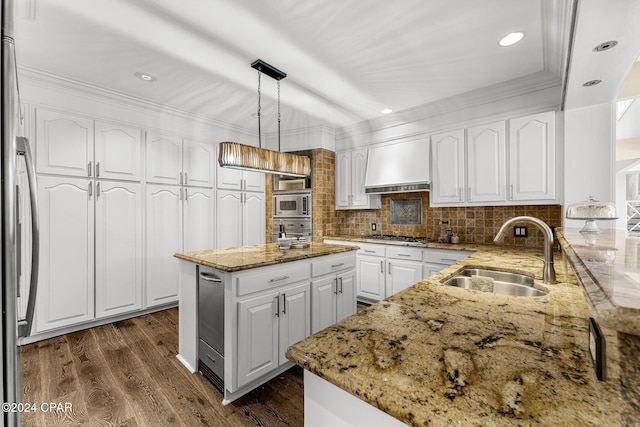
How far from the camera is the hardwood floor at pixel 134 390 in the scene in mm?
1691

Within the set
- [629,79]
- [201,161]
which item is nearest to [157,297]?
[201,161]

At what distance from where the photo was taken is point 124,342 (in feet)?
8.63

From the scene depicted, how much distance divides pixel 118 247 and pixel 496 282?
353 cm

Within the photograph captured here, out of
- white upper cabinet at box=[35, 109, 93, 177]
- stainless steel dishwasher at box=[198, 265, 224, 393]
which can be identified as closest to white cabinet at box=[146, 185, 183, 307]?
white upper cabinet at box=[35, 109, 93, 177]

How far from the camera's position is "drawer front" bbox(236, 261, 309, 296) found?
186 centimetres

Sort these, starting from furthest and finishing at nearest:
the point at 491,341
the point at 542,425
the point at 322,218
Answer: the point at 322,218, the point at 491,341, the point at 542,425

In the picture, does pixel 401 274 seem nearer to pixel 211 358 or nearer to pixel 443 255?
pixel 443 255

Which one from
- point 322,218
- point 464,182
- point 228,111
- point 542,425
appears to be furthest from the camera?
point 322,218

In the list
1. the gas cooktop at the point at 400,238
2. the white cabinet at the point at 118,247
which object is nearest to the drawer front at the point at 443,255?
the gas cooktop at the point at 400,238

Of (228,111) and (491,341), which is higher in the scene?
(228,111)

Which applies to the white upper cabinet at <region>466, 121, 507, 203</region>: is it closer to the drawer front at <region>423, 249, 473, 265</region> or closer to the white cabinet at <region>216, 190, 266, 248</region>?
the drawer front at <region>423, 249, 473, 265</region>

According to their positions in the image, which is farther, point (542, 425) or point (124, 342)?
point (124, 342)

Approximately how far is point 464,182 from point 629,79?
5.16 ft

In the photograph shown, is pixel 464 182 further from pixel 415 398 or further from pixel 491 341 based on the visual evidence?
pixel 415 398
